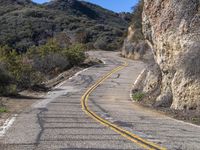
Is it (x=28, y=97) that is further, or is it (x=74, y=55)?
(x=74, y=55)

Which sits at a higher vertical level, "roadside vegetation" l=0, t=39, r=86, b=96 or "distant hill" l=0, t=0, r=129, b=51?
"distant hill" l=0, t=0, r=129, b=51

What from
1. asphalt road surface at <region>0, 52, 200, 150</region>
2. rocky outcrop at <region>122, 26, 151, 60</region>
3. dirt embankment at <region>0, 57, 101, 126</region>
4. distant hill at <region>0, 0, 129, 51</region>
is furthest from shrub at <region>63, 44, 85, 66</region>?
asphalt road surface at <region>0, 52, 200, 150</region>

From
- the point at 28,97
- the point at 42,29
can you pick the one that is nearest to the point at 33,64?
the point at 28,97

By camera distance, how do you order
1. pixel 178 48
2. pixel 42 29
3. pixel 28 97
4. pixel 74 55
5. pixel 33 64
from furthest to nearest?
pixel 42 29 < pixel 74 55 < pixel 33 64 < pixel 28 97 < pixel 178 48

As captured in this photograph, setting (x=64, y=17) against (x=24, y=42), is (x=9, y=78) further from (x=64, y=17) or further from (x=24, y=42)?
(x=64, y=17)

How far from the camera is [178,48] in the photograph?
2548 cm

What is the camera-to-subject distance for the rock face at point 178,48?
75.1ft

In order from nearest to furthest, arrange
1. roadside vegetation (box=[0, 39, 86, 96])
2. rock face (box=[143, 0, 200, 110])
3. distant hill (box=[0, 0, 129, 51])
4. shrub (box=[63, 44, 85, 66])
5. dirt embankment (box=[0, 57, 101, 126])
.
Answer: rock face (box=[143, 0, 200, 110]) < dirt embankment (box=[0, 57, 101, 126]) < roadside vegetation (box=[0, 39, 86, 96]) < shrub (box=[63, 44, 85, 66]) < distant hill (box=[0, 0, 129, 51])

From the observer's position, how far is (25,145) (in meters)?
11.8

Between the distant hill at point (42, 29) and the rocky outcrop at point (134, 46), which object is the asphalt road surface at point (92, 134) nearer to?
the rocky outcrop at point (134, 46)

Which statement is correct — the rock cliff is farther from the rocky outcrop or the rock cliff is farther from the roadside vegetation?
the roadside vegetation

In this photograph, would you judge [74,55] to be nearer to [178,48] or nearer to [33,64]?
[33,64]

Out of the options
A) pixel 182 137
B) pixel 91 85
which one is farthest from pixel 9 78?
pixel 182 137

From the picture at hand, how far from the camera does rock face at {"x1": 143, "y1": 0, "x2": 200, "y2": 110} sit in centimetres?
2289
